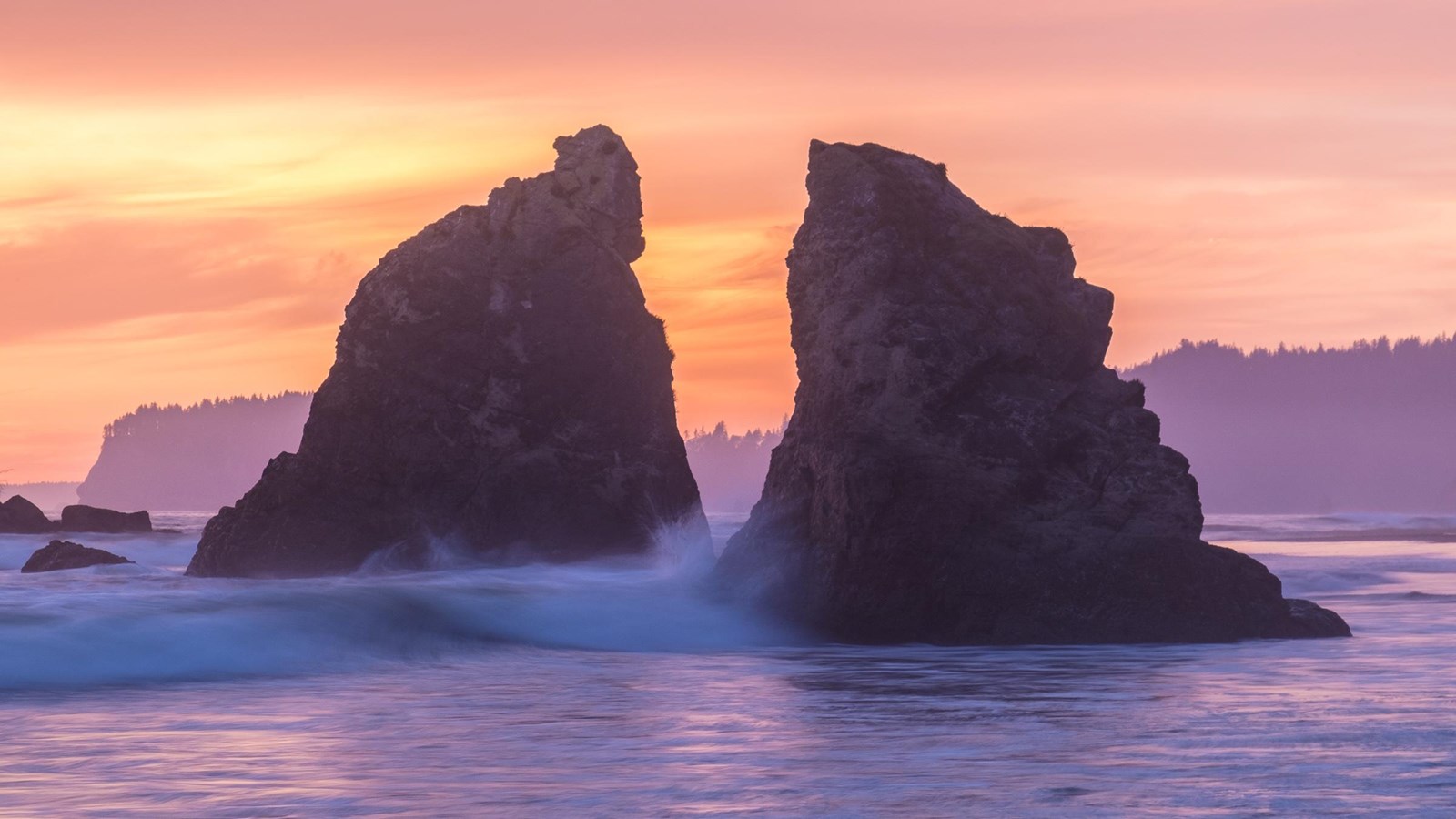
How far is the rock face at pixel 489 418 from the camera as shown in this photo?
28109 mm

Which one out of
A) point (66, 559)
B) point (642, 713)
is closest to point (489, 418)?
point (66, 559)

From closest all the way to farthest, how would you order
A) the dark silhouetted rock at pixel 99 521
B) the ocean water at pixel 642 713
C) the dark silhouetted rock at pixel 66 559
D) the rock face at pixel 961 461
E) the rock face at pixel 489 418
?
1. the ocean water at pixel 642 713
2. the rock face at pixel 961 461
3. the rock face at pixel 489 418
4. the dark silhouetted rock at pixel 66 559
5. the dark silhouetted rock at pixel 99 521

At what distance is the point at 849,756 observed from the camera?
10.0 metres

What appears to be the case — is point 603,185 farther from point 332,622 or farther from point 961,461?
point 332,622

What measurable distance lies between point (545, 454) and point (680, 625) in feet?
31.0

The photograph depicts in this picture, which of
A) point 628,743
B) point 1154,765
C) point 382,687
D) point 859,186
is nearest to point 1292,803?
point 1154,765

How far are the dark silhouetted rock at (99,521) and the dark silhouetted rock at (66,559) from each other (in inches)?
803

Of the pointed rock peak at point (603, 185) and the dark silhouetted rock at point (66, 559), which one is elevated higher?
the pointed rock peak at point (603, 185)

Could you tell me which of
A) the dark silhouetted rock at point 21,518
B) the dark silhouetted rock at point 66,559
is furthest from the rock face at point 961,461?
the dark silhouetted rock at point 21,518

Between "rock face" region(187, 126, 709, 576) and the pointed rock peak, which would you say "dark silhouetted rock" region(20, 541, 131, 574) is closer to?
"rock face" region(187, 126, 709, 576)

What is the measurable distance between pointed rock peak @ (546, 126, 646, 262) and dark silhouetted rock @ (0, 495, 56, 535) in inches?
1107

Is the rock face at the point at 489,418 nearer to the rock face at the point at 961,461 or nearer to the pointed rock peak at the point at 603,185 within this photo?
the pointed rock peak at the point at 603,185

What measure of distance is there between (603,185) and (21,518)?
29.6 metres

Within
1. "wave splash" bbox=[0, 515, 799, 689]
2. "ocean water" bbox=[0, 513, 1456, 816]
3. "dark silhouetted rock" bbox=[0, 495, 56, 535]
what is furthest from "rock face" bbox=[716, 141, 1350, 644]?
"dark silhouetted rock" bbox=[0, 495, 56, 535]
